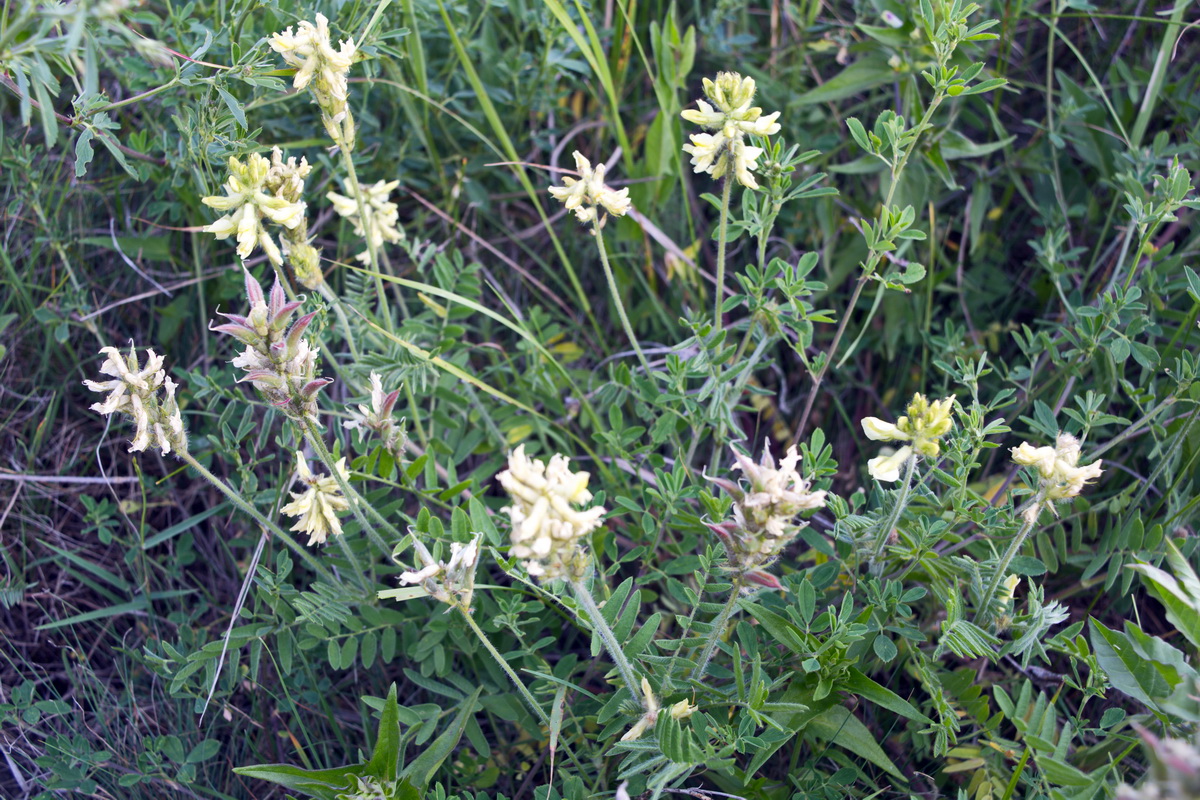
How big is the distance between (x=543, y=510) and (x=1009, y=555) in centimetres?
112

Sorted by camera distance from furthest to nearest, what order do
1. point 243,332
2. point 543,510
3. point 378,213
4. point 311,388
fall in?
point 378,213, point 311,388, point 243,332, point 543,510

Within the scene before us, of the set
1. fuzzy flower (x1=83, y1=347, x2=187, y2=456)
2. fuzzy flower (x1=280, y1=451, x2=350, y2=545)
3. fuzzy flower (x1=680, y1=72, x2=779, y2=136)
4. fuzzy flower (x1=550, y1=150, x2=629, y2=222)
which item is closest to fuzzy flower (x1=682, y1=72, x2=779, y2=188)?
fuzzy flower (x1=680, y1=72, x2=779, y2=136)

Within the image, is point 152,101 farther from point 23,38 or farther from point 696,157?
point 696,157

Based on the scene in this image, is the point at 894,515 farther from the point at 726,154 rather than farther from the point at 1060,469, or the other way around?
the point at 726,154

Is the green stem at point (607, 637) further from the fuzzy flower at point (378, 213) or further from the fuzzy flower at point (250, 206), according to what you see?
the fuzzy flower at point (378, 213)

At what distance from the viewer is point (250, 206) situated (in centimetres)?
214

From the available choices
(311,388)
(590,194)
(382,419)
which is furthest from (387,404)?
(590,194)

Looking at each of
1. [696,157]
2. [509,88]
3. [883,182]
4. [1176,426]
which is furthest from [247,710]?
[1176,426]

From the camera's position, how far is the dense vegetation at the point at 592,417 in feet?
6.73

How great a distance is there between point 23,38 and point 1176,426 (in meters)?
3.19

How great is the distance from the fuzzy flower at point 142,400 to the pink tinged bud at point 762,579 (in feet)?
4.22

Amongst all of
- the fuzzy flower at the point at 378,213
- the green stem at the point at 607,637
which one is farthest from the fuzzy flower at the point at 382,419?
the green stem at the point at 607,637

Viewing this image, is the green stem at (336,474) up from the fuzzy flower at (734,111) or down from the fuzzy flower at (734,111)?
down

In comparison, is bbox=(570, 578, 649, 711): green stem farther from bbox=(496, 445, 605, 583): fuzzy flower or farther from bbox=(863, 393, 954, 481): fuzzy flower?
bbox=(863, 393, 954, 481): fuzzy flower
